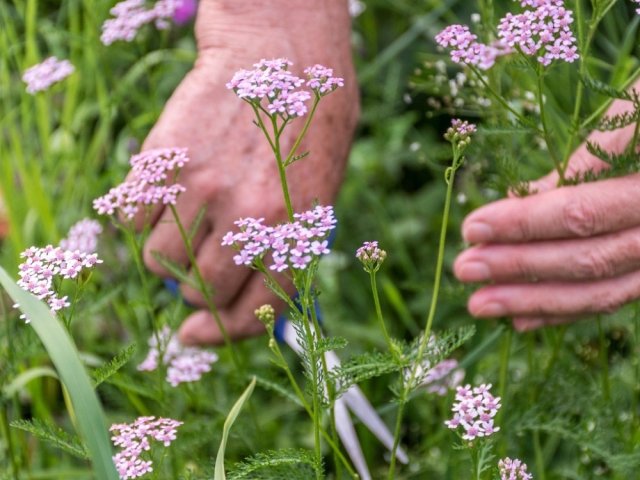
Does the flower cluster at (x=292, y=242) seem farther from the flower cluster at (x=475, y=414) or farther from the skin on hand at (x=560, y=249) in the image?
the skin on hand at (x=560, y=249)

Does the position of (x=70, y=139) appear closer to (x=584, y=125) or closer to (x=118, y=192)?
(x=118, y=192)

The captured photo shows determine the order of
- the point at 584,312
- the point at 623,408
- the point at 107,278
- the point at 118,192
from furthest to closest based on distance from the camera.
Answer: the point at 107,278, the point at 623,408, the point at 584,312, the point at 118,192

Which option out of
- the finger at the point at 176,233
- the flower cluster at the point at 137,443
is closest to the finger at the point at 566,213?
the finger at the point at 176,233

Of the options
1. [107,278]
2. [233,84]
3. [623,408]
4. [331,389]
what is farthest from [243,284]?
[107,278]

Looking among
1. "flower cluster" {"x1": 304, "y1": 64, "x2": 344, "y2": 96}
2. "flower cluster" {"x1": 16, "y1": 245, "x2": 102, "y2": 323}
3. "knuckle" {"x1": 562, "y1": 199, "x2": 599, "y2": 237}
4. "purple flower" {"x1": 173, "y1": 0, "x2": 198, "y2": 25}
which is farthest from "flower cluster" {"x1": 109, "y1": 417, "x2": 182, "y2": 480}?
"purple flower" {"x1": 173, "y1": 0, "x2": 198, "y2": 25}

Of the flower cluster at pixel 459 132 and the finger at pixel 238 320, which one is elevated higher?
the flower cluster at pixel 459 132

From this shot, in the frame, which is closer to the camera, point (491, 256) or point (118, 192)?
point (118, 192)
